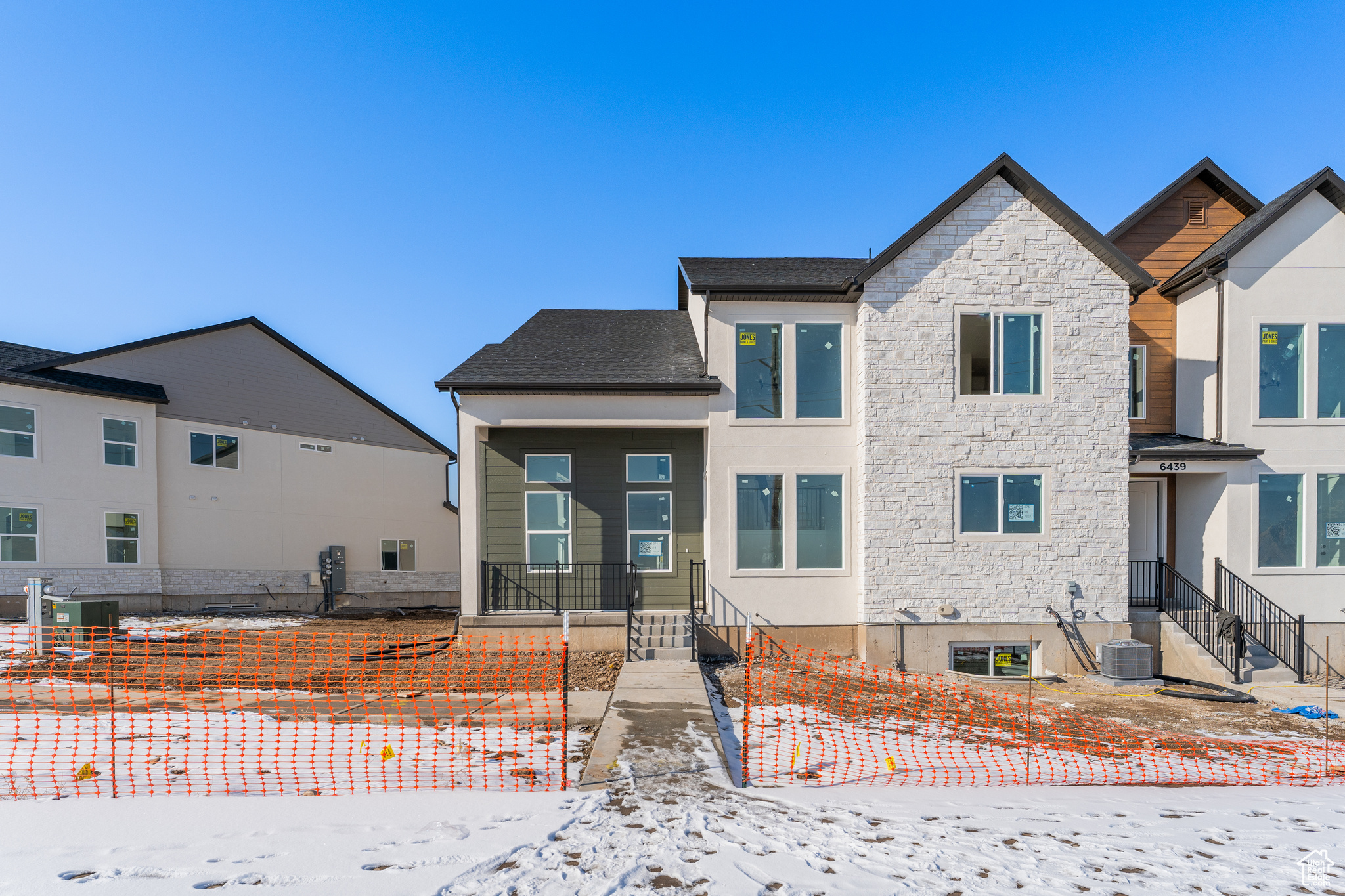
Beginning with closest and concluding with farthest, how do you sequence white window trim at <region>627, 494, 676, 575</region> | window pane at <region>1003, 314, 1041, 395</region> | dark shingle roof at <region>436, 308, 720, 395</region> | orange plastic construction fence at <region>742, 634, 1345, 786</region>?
1. orange plastic construction fence at <region>742, 634, 1345, 786</region>
2. window pane at <region>1003, 314, 1041, 395</region>
3. dark shingle roof at <region>436, 308, 720, 395</region>
4. white window trim at <region>627, 494, 676, 575</region>

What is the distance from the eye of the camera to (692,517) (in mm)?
14000

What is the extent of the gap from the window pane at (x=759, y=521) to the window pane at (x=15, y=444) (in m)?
17.6

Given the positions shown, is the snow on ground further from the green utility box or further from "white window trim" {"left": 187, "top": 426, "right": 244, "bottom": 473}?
"white window trim" {"left": 187, "top": 426, "right": 244, "bottom": 473}

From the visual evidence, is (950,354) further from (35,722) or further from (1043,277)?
(35,722)

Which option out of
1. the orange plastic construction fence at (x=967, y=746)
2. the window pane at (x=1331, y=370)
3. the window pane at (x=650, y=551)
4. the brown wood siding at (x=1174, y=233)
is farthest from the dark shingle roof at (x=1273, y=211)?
the window pane at (x=650, y=551)

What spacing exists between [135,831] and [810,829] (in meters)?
4.73

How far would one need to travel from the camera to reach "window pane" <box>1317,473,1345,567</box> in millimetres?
12930

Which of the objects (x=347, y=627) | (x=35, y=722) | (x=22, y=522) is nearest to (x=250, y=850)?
(x=35, y=722)

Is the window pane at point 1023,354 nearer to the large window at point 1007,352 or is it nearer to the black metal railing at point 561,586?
the large window at point 1007,352

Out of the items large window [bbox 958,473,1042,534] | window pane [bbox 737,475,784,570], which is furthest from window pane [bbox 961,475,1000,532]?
window pane [bbox 737,475,784,570]

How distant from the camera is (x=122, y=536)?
1898cm

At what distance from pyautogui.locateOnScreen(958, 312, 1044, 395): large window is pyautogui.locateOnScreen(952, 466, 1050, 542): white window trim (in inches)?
51.4

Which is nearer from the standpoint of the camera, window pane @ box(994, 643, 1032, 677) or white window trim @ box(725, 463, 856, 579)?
window pane @ box(994, 643, 1032, 677)

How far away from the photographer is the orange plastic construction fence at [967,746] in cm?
700
